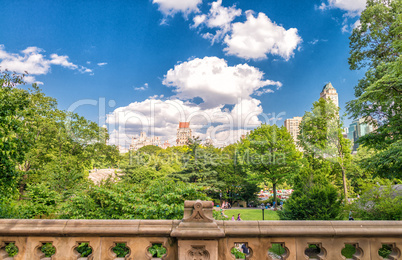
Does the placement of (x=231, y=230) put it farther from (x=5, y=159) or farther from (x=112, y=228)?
(x=5, y=159)

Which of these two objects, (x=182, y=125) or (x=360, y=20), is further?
(x=182, y=125)

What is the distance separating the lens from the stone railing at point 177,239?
10.7ft

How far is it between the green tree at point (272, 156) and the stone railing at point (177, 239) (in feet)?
91.0

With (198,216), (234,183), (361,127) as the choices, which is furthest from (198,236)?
(361,127)

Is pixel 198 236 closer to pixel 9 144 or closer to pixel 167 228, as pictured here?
pixel 167 228

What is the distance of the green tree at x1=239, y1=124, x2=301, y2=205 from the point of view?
101ft

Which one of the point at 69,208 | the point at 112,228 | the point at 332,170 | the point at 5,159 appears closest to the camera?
the point at 112,228

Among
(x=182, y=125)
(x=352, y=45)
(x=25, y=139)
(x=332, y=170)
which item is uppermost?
(x=182, y=125)

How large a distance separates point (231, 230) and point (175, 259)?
0.92 meters

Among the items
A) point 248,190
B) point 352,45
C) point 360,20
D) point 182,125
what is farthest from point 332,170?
point 182,125

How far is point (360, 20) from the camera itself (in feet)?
66.0

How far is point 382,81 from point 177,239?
1095 cm

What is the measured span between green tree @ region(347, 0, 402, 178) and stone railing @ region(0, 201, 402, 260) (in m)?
7.00

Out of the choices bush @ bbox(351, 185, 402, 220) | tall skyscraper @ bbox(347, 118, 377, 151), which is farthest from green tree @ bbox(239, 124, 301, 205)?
bush @ bbox(351, 185, 402, 220)
